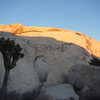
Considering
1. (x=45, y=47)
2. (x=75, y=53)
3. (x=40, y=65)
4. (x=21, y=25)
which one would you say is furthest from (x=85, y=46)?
(x=21, y=25)

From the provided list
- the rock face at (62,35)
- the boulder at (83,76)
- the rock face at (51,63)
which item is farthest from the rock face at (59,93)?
the rock face at (62,35)

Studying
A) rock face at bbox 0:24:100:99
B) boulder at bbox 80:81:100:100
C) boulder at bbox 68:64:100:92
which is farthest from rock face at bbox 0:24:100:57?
boulder at bbox 80:81:100:100

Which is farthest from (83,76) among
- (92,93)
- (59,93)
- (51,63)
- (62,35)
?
(62,35)

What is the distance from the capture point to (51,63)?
24.2 metres

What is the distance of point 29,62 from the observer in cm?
2152

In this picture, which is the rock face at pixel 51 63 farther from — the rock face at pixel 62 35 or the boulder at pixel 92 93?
the boulder at pixel 92 93

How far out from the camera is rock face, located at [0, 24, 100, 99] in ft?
58.7

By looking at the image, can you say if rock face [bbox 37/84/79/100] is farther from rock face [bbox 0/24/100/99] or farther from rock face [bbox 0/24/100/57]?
rock face [bbox 0/24/100/57]

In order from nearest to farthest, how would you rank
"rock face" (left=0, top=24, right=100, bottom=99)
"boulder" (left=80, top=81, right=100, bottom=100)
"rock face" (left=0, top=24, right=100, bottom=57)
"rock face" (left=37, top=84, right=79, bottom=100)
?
"rock face" (left=37, top=84, right=79, bottom=100) < "boulder" (left=80, top=81, right=100, bottom=100) < "rock face" (left=0, top=24, right=100, bottom=99) < "rock face" (left=0, top=24, right=100, bottom=57)

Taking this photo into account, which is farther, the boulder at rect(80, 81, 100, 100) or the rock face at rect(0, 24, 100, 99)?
the rock face at rect(0, 24, 100, 99)

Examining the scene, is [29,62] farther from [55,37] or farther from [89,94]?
[55,37]

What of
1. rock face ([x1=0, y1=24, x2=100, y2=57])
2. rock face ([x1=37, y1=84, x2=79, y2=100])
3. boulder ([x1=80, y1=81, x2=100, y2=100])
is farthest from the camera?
rock face ([x1=0, y1=24, x2=100, y2=57])

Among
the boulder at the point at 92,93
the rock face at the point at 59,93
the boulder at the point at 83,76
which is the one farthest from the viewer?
the boulder at the point at 83,76

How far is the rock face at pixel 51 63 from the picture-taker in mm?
17906
